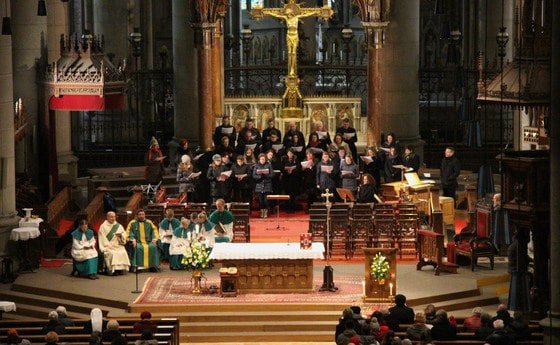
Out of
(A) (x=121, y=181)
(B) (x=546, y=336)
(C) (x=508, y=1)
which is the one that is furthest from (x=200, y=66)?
(B) (x=546, y=336)

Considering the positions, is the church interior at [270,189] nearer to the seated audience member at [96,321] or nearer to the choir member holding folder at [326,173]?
the choir member holding folder at [326,173]

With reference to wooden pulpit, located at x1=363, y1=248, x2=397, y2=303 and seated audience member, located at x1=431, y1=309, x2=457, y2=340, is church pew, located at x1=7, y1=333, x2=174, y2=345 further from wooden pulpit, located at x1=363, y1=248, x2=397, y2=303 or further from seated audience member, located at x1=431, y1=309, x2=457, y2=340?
wooden pulpit, located at x1=363, y1=248, x2=397, y2=303

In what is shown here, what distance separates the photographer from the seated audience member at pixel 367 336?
76.1 feet

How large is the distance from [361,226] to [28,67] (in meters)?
8.49

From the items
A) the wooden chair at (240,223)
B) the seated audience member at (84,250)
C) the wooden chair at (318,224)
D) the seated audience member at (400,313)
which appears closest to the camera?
the seated audience member at (400,313)

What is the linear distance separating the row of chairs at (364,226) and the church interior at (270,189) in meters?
0.04

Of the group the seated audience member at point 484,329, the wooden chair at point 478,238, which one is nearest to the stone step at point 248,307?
the wooden chair at point 478,238

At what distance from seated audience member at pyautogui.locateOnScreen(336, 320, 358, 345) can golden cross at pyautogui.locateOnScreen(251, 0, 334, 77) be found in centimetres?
1583

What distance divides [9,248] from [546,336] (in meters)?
12.8

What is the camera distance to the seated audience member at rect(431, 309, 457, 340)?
79.6 ft

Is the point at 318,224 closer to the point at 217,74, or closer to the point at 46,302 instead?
the point at 46,302

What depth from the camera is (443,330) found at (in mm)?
24250

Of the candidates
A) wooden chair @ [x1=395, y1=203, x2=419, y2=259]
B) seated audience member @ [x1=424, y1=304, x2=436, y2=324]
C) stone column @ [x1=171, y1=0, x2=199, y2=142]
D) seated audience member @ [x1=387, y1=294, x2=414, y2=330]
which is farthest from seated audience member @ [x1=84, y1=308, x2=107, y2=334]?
stone column @ [x1=171, y1=0, x2=199, y2=142]

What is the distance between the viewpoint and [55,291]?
29312mm
